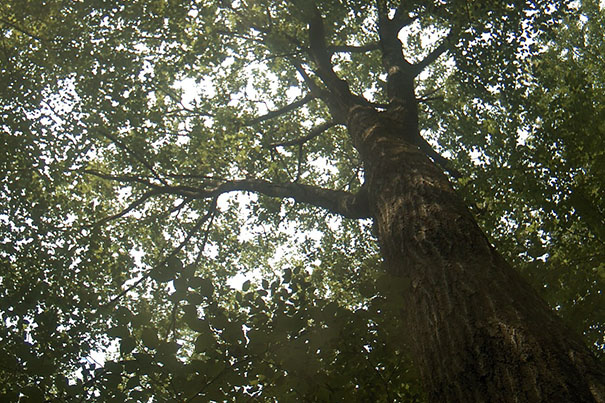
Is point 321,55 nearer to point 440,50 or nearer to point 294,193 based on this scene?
point 440,50

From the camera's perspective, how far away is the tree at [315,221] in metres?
2.23

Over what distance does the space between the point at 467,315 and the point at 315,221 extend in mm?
10168

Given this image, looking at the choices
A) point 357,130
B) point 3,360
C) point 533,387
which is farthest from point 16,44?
point 533,387

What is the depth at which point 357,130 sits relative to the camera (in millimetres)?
6398

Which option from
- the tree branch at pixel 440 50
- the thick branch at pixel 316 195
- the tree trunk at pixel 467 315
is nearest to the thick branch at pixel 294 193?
the thick branch at pixel 316 195

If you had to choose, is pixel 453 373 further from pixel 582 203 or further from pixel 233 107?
pixel 233 107

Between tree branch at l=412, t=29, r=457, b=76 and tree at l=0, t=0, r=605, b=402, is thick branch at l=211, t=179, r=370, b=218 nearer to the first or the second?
tree at l=0, t=0, r=605, b=402

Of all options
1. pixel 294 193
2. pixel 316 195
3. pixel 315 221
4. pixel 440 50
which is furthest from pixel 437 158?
pixel 315 221

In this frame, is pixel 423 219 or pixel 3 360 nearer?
pixel 3 360

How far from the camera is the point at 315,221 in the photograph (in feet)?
41.4

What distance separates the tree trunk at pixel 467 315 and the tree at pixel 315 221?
1 cm

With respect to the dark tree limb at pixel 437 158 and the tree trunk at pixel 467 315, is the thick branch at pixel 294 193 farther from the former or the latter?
the dark tree limb at pixel 437 158

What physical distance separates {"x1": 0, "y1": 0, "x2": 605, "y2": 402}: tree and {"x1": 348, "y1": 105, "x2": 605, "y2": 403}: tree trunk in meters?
0.01

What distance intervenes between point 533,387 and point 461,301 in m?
0.74
